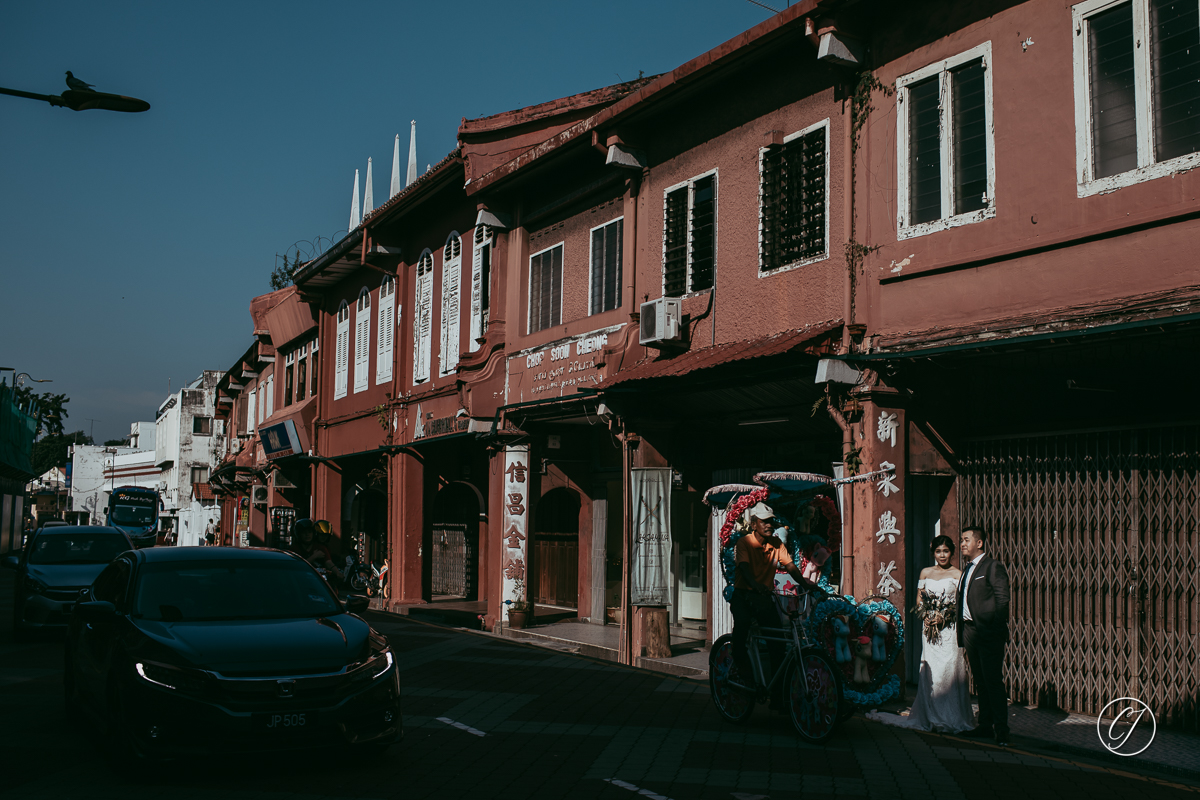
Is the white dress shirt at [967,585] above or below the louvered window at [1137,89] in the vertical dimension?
below

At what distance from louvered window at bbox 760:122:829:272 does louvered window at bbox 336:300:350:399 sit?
16709mm

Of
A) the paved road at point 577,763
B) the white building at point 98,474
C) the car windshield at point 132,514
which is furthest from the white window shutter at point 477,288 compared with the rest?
the white building at point 98,474

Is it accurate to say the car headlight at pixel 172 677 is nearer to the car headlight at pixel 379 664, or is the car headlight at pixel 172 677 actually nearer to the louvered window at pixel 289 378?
the car headlight at pixel 379 664

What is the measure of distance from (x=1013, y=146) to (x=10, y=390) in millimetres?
51574

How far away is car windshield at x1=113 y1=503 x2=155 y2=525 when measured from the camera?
179 ft

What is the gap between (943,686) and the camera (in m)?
9.27

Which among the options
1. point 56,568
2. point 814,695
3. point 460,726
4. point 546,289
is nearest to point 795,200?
point 814,695

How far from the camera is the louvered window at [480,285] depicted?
774 inches

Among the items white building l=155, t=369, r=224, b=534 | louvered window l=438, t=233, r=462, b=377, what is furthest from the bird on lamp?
white building l=155, t=369, r=224, b=534

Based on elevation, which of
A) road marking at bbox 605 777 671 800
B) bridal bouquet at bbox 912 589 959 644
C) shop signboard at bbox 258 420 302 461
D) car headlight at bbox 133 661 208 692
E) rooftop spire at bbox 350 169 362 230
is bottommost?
road marking at bbox 605 777 671 800

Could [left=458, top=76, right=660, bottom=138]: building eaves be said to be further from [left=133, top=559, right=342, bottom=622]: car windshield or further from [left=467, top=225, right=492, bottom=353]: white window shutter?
[left=133, top=559, right=342, bottom=622]: car windshield

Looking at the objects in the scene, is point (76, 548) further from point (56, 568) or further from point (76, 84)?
point (76, 84)

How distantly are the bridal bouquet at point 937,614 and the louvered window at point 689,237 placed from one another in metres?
5.59

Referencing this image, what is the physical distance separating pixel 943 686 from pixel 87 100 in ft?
30.2
